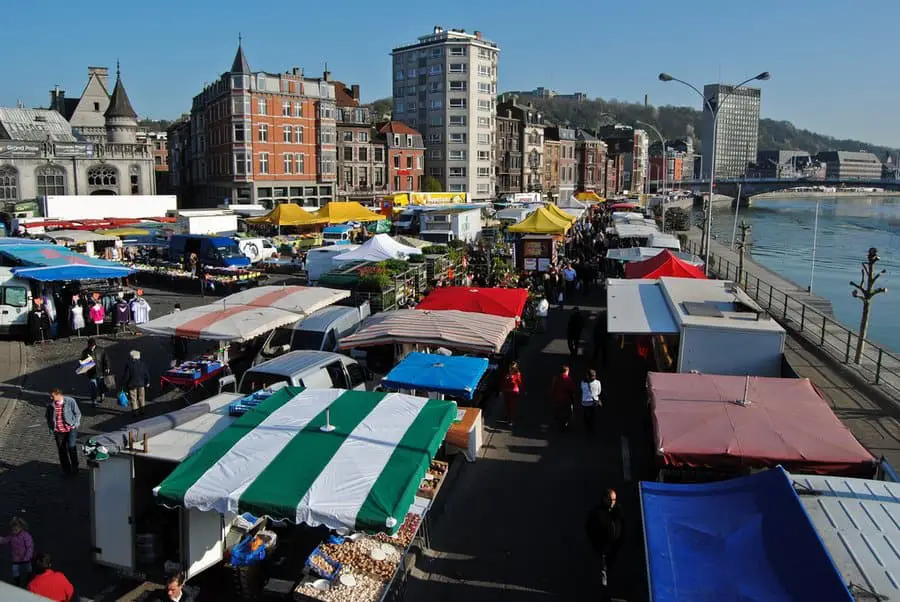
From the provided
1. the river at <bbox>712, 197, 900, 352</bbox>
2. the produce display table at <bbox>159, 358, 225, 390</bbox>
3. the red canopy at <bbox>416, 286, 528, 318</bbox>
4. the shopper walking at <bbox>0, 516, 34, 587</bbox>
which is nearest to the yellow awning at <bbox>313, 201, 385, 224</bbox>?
the red canopy at <bbox>416, 286, 528, 318</bbox>

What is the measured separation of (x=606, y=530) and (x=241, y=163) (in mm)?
58964

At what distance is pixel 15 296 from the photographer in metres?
19.8

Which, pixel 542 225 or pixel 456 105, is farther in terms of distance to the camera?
pixel 456 105

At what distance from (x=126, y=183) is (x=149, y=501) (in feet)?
202

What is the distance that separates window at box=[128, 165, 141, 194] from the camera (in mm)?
62562

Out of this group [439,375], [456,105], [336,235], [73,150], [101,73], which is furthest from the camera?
[456,105]

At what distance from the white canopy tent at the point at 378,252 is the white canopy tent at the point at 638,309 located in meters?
9.28

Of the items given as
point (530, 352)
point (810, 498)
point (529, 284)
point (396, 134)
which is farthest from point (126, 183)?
point (810, 498)

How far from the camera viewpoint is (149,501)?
8.15 meters

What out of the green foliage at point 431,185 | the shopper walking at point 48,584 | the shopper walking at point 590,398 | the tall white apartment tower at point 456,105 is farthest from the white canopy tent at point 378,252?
the tall white apartment tower at point 456,105

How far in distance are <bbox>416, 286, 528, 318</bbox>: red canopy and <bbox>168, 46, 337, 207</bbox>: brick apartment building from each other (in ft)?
161

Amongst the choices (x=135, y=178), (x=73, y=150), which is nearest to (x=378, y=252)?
(x=73, y=150)

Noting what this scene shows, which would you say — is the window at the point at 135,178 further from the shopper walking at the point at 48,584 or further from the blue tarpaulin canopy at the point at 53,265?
the shopper walking at the point at 48,584

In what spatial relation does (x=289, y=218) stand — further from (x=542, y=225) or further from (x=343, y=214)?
(x=542, y=225)
